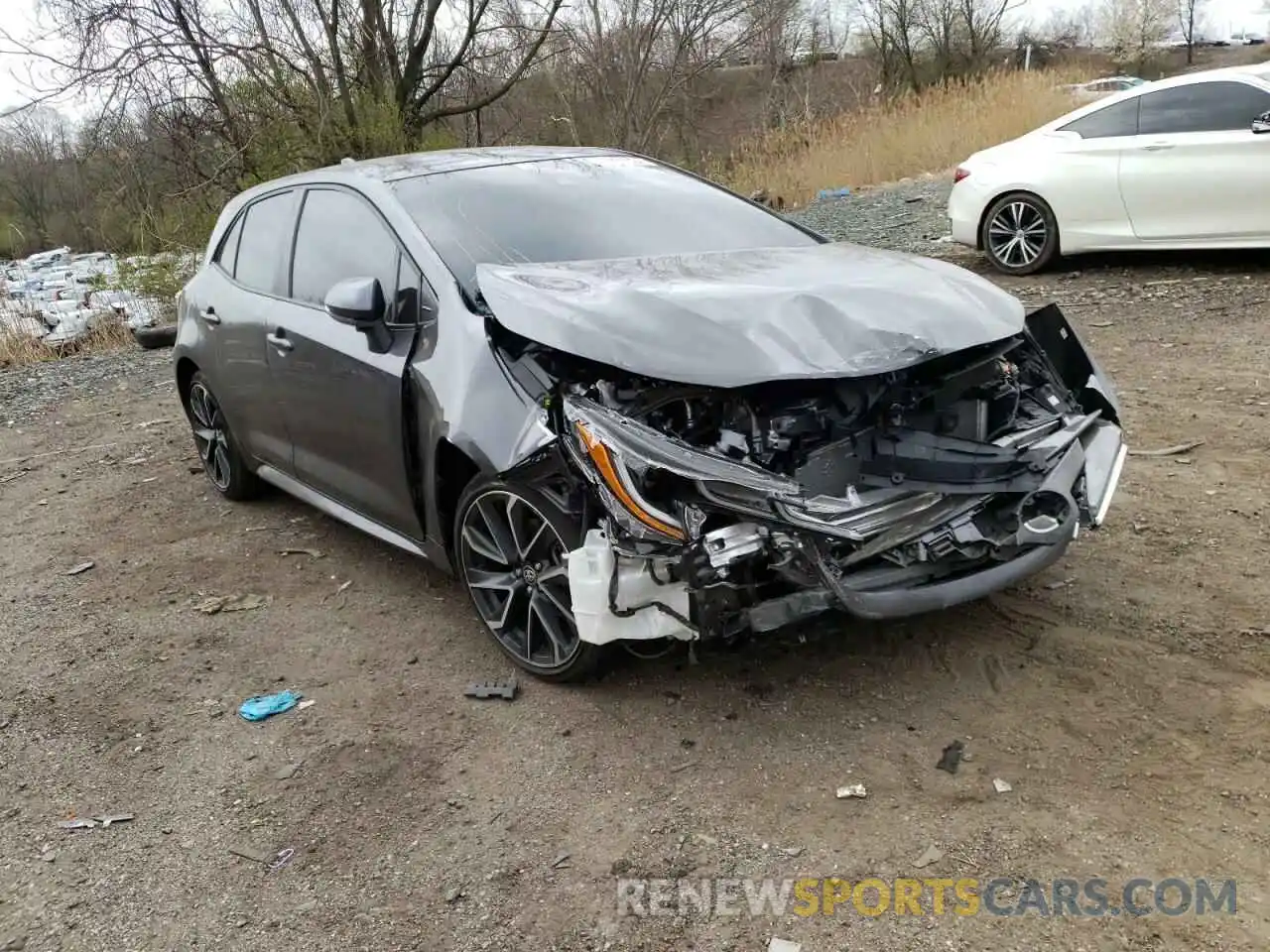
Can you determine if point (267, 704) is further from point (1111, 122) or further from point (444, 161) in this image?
point (1111, 122)

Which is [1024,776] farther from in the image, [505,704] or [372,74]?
[372,74]

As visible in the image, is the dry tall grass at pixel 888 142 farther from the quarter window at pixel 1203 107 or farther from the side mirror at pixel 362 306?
the side mirror at pixel 362 306

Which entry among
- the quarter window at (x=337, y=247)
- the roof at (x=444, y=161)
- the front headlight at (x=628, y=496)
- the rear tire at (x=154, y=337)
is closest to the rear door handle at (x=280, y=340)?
the quarter window at (x=337, y=247)

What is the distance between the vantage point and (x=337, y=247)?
13.7 feet

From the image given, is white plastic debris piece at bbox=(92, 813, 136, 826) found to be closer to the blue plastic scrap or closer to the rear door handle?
the blue plastic scrap

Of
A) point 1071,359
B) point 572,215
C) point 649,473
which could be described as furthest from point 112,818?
point 1071,359

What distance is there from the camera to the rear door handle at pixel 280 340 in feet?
14.2

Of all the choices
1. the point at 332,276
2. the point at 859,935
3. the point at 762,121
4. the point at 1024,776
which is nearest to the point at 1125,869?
the point at 1024,776

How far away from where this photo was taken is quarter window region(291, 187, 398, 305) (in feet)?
12.7

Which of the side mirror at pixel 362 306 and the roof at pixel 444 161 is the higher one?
the roof at pixel 444 161

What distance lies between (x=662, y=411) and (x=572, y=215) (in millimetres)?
1349

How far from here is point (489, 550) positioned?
11.6ft

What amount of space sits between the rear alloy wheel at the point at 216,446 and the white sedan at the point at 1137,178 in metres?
6.75

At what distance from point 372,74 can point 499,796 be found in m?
14.5
